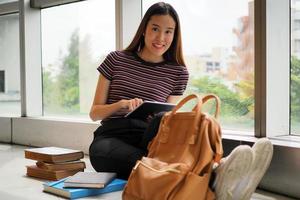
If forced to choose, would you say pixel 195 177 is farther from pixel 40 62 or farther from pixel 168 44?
pixel 40 62

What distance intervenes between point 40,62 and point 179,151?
2370 mm

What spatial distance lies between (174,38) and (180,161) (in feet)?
2.70

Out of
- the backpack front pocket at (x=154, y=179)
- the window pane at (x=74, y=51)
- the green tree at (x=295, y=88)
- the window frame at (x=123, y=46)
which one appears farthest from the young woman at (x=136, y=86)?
the window pane at (x=74, y=51)

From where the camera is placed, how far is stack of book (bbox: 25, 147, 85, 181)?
2113 millimetres

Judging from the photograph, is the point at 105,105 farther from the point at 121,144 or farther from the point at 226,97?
the point at 226,97

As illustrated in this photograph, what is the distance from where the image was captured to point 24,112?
3.56m

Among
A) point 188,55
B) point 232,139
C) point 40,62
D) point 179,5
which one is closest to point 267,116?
point 232,139

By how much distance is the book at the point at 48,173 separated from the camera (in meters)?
2.10

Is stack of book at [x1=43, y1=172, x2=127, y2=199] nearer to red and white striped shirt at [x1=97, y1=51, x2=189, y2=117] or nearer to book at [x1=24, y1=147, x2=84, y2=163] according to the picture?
book at [x1=24, y1=147, x2=84, y2=163]

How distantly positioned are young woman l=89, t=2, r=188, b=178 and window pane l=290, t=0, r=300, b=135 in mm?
544

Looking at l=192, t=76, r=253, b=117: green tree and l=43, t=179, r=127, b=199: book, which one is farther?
l=192, t=76, r=253, b=117: green tree

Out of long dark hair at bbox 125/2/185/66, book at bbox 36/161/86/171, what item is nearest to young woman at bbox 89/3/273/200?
long dark hair at bbox 125/2/185/66

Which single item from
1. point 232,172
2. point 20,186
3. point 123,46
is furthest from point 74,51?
point 232,172

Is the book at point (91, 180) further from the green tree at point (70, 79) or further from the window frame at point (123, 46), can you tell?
the green tree at point (70, 79)
